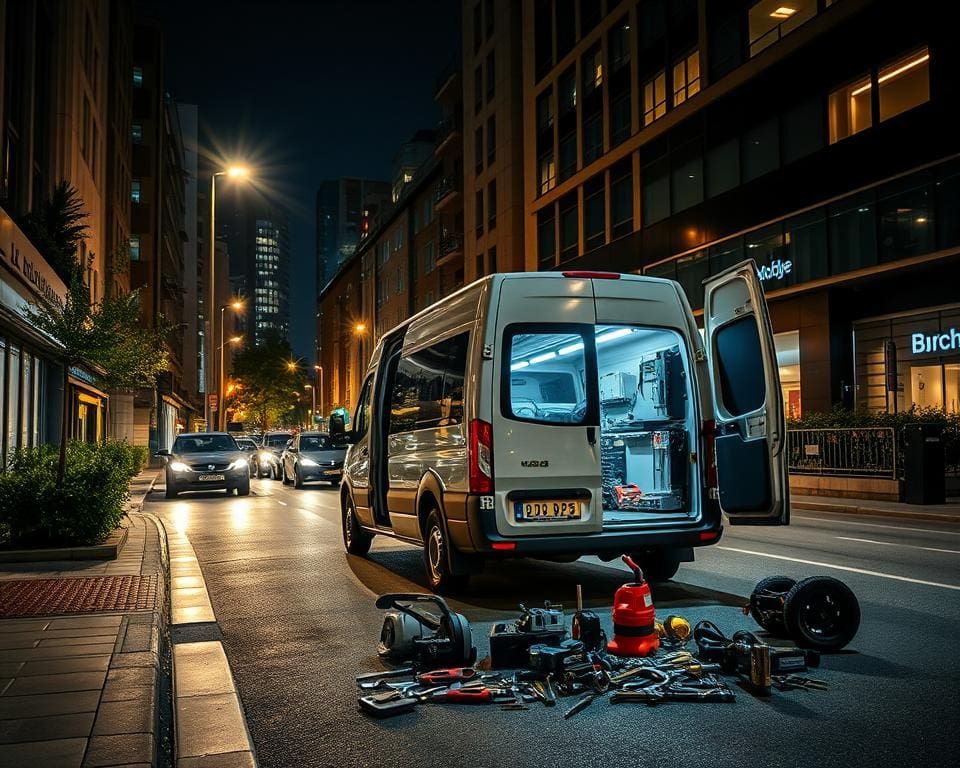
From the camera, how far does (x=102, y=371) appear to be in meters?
17.2

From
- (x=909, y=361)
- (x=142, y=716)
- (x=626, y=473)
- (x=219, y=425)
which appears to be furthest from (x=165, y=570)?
(x=219, y=425)

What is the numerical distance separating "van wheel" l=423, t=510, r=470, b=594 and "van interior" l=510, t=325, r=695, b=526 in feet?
4.21

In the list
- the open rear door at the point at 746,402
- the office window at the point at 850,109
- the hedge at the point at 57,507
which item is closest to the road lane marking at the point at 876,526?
the open rear door at the point at 746,402

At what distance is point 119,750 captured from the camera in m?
3.86

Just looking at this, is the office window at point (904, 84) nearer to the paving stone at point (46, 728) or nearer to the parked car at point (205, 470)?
the parked car at point (205, 470)

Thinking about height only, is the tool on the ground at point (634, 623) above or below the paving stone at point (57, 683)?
above

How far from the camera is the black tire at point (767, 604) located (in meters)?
6.11

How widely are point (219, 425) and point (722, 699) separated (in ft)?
138

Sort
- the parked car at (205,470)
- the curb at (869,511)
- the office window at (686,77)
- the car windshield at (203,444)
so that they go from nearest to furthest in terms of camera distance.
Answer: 1. the curb at (869,511)
2. the parked car at (205,470)
3. the car windshield at (203,444)
4. the office window at (686,77)

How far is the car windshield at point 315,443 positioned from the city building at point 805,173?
1339 centimetres

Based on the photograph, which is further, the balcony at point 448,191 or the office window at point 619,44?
the balcony at point 448,191

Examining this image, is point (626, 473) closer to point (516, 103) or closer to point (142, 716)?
point (142, 716)

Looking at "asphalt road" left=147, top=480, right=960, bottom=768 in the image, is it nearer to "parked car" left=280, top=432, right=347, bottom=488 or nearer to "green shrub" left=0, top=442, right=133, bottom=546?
"green shrub" left=0, top=442, right=133, bottom=546

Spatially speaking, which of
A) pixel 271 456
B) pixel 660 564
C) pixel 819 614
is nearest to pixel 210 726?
pixel 819 614
